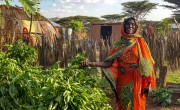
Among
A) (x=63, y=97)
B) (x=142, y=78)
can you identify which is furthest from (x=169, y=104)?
(x=63, y=97)

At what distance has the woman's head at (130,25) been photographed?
3637 mm

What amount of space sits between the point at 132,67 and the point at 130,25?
19.0 inches

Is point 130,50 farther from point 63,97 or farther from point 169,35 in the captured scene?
point 169,35

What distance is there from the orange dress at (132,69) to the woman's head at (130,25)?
5 centimetres

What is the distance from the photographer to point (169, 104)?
562 cm

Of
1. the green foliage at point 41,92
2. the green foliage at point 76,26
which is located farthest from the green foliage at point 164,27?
the green foliage at point 76,26

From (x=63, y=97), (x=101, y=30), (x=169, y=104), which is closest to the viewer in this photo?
(x=63, y=97)

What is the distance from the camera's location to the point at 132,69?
3.70 metres

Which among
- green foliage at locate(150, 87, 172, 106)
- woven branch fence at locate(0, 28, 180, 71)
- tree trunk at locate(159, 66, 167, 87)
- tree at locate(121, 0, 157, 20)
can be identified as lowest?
green foliage at locate(150, 87, 172, 106)

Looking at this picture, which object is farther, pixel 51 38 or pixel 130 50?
pixel 51 38

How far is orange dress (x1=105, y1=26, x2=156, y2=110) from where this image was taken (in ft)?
12.1

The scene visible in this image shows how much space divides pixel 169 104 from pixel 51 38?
3.03 m

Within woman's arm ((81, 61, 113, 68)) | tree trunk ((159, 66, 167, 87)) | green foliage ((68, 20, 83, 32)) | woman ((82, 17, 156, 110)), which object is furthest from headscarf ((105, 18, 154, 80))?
green foliage ((68, 20, 83, 32))

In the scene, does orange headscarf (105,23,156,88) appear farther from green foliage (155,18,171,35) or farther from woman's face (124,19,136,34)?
green foliage (155,18,171,35)
